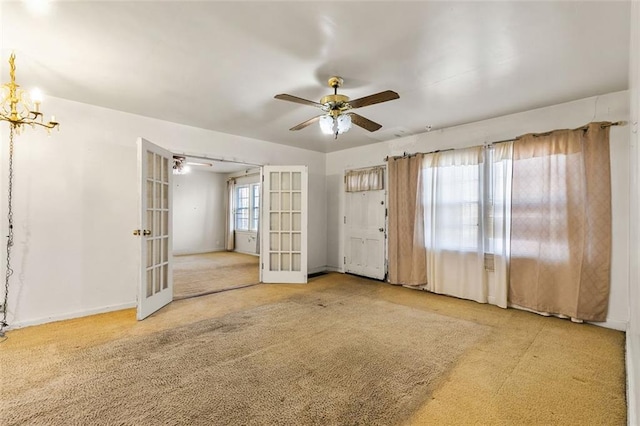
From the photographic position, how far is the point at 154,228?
141 inches

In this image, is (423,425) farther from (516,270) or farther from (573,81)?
(573,81)

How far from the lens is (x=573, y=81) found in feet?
9.04

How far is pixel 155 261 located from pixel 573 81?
504 cm

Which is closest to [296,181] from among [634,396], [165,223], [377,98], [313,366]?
[165,223]

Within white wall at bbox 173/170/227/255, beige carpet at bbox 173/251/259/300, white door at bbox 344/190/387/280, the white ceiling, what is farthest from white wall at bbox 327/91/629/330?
white wall at bbox 173/170/227/255

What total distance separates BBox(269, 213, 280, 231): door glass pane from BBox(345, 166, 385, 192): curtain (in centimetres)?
155

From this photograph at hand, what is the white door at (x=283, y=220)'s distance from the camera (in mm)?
5000

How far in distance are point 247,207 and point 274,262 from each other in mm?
4015

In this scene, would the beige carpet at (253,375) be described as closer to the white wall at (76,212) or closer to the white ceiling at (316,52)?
→ the white wall at (76,212)

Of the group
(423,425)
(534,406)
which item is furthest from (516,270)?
(423,425)

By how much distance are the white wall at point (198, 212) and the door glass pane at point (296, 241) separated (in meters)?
4.89

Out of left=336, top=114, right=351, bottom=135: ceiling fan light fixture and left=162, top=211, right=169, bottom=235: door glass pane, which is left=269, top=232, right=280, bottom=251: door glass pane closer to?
left=162, top=211, right=169, bottom=235: door glass pane

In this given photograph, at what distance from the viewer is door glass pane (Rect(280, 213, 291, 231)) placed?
16.6ft

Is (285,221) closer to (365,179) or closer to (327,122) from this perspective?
(365,179)
